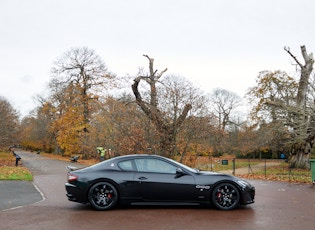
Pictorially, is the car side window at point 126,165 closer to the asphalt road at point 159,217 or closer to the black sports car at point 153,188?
the black sports car at point 153,188

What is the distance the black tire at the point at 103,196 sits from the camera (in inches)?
348

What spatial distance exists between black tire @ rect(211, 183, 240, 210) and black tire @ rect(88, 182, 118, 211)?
92.0 inches

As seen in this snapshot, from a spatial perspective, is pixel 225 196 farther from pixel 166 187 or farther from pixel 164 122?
pixel 164 122

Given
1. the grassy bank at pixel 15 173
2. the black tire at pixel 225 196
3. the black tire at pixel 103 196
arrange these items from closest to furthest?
the black tire at pixel 103 196 < the black tire at pixel 225 196 < the grassy bank at pixel 15 173

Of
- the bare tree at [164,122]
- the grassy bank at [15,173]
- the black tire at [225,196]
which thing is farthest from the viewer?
the bare tree at [164,122]

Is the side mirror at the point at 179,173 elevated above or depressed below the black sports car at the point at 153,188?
above

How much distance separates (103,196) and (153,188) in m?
1.18

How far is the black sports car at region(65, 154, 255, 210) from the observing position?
29.2 ft

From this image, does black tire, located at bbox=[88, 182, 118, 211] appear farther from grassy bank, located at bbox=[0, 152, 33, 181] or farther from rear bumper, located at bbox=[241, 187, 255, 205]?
grassy bank, located at bbox=[0, 152, 33, 181]

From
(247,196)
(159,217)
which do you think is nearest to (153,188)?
(159,217)

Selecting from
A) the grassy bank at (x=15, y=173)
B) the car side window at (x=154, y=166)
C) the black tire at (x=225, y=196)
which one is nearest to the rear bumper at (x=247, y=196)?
the black tire at (x=225, y=196)

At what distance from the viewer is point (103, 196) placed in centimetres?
891

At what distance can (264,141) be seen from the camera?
33281mm

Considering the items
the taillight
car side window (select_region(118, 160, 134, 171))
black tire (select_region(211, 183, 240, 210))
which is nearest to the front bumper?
the taillight
